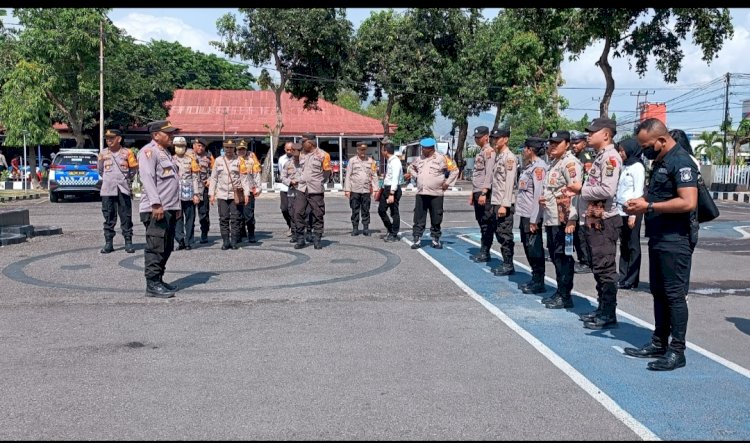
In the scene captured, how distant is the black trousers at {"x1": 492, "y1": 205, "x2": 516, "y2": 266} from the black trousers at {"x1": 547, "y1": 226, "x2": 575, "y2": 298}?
78.8 inches

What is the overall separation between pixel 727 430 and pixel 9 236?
1241cm

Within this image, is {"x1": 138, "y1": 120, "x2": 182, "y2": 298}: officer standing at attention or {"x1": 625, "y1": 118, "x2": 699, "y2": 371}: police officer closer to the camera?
{"x1": 625, "y1": 118, "x2": 699, "y2": 371}: police officer

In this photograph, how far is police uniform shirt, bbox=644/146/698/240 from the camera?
5.41 meters

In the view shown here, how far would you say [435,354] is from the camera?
5871mm

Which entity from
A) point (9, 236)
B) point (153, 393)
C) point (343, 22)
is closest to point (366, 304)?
point (153, 393)

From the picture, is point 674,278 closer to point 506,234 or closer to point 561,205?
point 561,205

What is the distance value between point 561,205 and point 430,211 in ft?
16.6

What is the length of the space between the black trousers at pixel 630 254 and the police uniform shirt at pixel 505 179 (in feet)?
5.13

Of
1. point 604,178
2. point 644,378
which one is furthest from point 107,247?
point 644,378

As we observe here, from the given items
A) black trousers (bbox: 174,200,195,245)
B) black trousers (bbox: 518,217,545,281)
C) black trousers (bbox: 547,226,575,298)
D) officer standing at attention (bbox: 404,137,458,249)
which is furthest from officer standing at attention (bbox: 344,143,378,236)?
black trousers (bbox: 547,226,575,298)

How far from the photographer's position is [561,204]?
24.4ft

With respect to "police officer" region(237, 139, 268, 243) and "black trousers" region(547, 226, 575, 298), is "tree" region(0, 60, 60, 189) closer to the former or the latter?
"police officer" region(237, 139, 268, 243)

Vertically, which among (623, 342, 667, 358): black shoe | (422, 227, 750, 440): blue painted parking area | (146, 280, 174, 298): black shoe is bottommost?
(422, 227, 750, 440): blue painted parking area

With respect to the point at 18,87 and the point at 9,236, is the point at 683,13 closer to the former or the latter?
the point at 9,236
